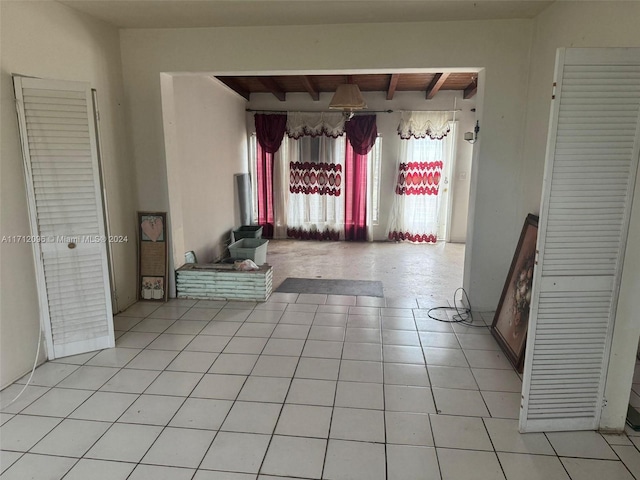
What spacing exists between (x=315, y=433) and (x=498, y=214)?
249cm

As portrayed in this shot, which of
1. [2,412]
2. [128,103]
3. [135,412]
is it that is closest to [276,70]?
[128,103]

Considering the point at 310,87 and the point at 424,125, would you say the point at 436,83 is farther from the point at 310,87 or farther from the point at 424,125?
the point at 310,87

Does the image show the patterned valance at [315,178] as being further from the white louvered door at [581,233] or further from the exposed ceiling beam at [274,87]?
the white louvered door at [581,233]

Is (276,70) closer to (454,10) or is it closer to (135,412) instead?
(454,10)

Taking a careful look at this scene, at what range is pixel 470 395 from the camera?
2.42m

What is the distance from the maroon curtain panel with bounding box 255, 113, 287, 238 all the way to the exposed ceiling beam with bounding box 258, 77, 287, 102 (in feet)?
1.08

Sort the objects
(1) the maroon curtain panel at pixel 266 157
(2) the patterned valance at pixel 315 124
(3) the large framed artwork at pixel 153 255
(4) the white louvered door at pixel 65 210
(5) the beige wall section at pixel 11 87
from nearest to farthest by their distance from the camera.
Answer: (5) the beige wall section at pixel 11 87
(4) the white louvered door at pixel 65 210
(3) the large framed artwork at pixel 153 255
(2) the patterned valance at pixel 315 124
(1) the maroon curtain panel at pixel 266 157

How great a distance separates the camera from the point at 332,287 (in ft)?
14.7

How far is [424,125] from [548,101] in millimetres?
3784

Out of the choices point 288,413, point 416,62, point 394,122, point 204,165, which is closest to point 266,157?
Answer: point 204,165

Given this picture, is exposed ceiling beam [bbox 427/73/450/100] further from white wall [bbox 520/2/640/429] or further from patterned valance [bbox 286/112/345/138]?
white wall [bbox 520/2/640/429]

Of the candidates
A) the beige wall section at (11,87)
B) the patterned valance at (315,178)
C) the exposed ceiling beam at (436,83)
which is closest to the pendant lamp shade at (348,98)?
the exposed ceiling beam at (436,83)

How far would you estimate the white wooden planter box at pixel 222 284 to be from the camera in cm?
393

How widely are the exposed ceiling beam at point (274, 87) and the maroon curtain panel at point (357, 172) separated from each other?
1169mm
